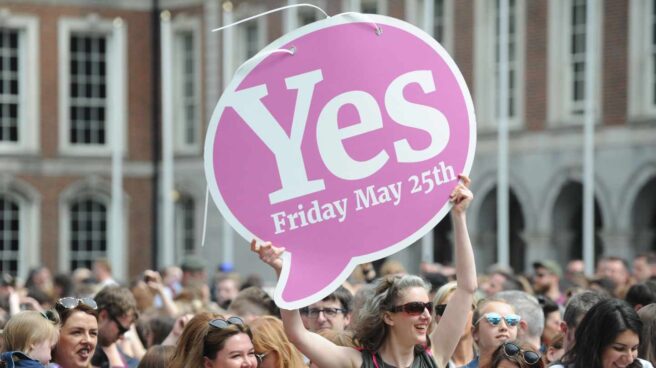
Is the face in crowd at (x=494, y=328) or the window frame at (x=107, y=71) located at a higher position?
the window frame at (x=107, y=71)

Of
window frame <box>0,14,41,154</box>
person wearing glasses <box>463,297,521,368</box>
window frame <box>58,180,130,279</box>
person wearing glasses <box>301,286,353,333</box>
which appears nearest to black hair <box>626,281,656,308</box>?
person wearing glasses <box>463,297,521,368</box>

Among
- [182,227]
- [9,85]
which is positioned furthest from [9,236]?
[182,227]

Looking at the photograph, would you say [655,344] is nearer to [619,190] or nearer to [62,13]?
[619,190]

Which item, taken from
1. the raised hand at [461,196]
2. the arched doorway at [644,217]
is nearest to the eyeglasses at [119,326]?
the raised hand at [461,196]

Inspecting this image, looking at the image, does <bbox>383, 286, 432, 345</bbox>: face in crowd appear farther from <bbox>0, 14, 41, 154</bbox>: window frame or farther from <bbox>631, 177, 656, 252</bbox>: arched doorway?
<bbox>0, 14, 41, 154</bbox>: window frame

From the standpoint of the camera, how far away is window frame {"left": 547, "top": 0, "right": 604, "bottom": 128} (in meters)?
24.6

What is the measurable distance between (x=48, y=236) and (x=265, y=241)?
89.1 ft

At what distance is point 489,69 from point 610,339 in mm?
20477

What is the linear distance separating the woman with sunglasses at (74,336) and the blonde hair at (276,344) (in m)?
0.79

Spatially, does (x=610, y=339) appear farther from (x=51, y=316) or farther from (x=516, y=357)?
(x=51, y=316)

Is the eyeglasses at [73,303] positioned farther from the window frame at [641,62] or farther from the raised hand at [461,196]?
the window frame at [641,62]

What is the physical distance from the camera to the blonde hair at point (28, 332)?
614 centimetres

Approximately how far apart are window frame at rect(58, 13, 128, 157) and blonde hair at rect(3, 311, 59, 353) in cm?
2579

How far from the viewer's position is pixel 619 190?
2361 centimetres
